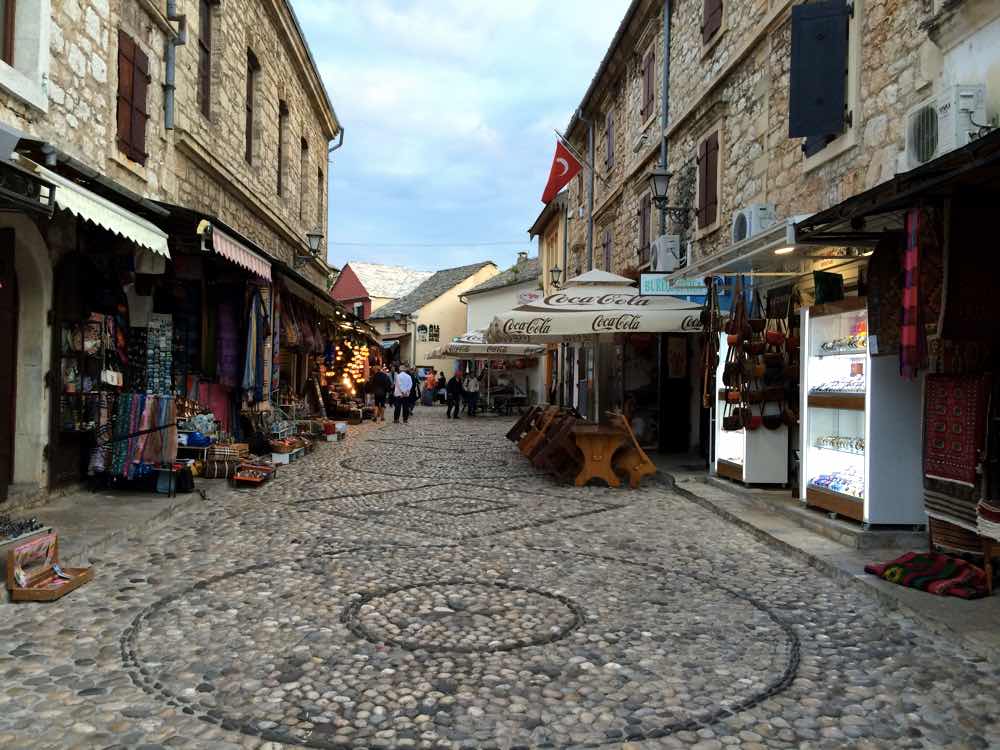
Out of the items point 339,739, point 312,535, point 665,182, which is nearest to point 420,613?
point 339,739

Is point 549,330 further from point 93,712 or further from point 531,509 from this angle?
point 93,712

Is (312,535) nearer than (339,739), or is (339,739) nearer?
(339,739)

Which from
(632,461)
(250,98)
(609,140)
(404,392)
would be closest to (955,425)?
(632,461)

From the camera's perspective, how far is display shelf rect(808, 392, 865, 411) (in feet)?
19.9

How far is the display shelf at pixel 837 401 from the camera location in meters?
6.08

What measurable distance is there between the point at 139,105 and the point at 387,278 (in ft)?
157

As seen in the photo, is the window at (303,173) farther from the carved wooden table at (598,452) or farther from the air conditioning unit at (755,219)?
the air conditioning unit at (755,219)

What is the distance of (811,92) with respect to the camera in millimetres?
7312

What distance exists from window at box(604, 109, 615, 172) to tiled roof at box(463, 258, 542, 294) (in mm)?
16420

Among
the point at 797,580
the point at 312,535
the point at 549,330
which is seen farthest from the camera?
the point at 549,330

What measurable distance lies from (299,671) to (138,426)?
191 inches

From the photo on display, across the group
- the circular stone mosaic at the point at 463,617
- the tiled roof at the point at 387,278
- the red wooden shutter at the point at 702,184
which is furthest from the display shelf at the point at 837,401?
the tiled roof at the point at 387,278

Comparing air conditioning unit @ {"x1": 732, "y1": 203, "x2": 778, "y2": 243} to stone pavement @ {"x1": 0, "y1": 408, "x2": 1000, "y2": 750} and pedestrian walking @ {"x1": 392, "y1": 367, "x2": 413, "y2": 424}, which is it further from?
pedestrian walking @ {"x1": 392, "y1": 367, "x2": 413, "y2": 424}

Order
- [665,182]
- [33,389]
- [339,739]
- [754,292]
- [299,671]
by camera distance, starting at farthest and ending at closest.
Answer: [665,182], [754,292], [33,389], [299,671], [339,739]
